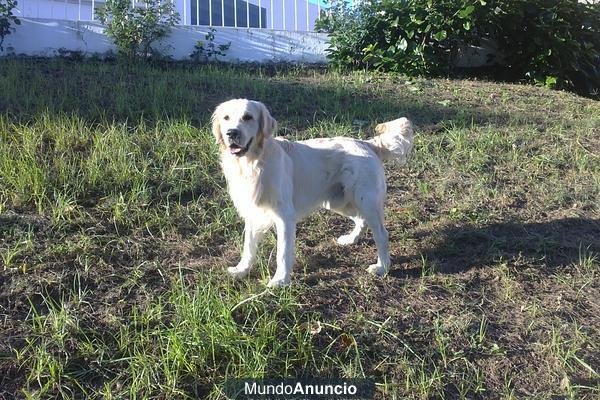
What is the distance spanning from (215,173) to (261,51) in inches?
167

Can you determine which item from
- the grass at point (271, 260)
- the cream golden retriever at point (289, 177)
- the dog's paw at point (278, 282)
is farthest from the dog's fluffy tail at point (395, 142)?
the dog's paw at point (278, 282)

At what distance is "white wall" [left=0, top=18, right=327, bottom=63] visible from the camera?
755cm

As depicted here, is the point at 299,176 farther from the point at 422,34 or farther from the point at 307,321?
the point at 422,34

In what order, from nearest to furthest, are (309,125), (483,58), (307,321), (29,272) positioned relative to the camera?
(307,321), (29,272), (309,125), (483,58)

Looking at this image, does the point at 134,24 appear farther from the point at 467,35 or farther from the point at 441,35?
the point at 467,35

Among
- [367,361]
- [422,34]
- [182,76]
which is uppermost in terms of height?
[422,34]

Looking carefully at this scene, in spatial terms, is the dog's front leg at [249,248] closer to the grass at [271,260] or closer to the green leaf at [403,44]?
the grass at [271,260]

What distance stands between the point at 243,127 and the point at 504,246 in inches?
82.2

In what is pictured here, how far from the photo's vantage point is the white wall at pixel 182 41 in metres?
7.55

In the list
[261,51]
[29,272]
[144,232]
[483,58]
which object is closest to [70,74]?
[261,51]

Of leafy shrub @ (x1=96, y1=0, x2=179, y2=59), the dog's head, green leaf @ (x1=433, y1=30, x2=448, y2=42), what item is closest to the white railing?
leafy shrub @ (x1=96, y1=0, x2=179, y2=59)

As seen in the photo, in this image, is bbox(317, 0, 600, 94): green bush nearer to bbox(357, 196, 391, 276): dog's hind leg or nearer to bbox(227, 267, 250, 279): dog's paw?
bbox(357, 196, 391, 276): dog's hind leg

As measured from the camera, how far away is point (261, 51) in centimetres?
864

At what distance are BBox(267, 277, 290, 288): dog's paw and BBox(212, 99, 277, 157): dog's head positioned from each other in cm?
78
